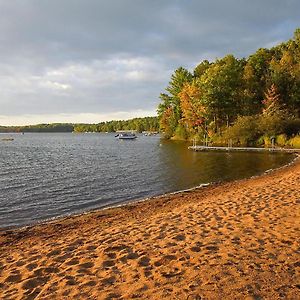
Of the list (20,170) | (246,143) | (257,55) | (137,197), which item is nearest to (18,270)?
(137,197)

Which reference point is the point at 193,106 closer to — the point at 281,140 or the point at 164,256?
the point at 281,140

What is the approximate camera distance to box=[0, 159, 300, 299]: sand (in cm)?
638

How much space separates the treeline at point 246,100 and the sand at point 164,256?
Result: 46605mm

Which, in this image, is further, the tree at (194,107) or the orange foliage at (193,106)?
the orange foliage at (193,106)

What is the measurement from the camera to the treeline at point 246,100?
58.0 meters

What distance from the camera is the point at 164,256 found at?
26.7 feet

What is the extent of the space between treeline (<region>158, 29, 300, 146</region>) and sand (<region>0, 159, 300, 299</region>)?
46.6 m

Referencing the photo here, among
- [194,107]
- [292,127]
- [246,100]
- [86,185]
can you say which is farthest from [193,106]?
[86,185]

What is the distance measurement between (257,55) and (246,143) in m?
32.1

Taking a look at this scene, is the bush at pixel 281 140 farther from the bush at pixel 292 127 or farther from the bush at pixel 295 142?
the bush at pixel 292 127

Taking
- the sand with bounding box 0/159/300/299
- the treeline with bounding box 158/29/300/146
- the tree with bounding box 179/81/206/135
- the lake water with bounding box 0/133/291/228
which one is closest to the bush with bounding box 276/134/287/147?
the treeline with bounding box 158/29/300/146

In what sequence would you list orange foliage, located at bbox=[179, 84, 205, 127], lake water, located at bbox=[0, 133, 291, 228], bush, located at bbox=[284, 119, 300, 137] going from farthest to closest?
orange foliage, located at bbox=[179, 84, 205, 127] → bush, located at bbox=[284, 119, 300, 137] → lake water, located at bbox=[0, 133, 291, 228]

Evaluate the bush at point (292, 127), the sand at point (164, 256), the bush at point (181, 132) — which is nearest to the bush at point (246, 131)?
the bush at point (292, 127)

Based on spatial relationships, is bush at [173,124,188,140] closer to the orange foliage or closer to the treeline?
the treeline
